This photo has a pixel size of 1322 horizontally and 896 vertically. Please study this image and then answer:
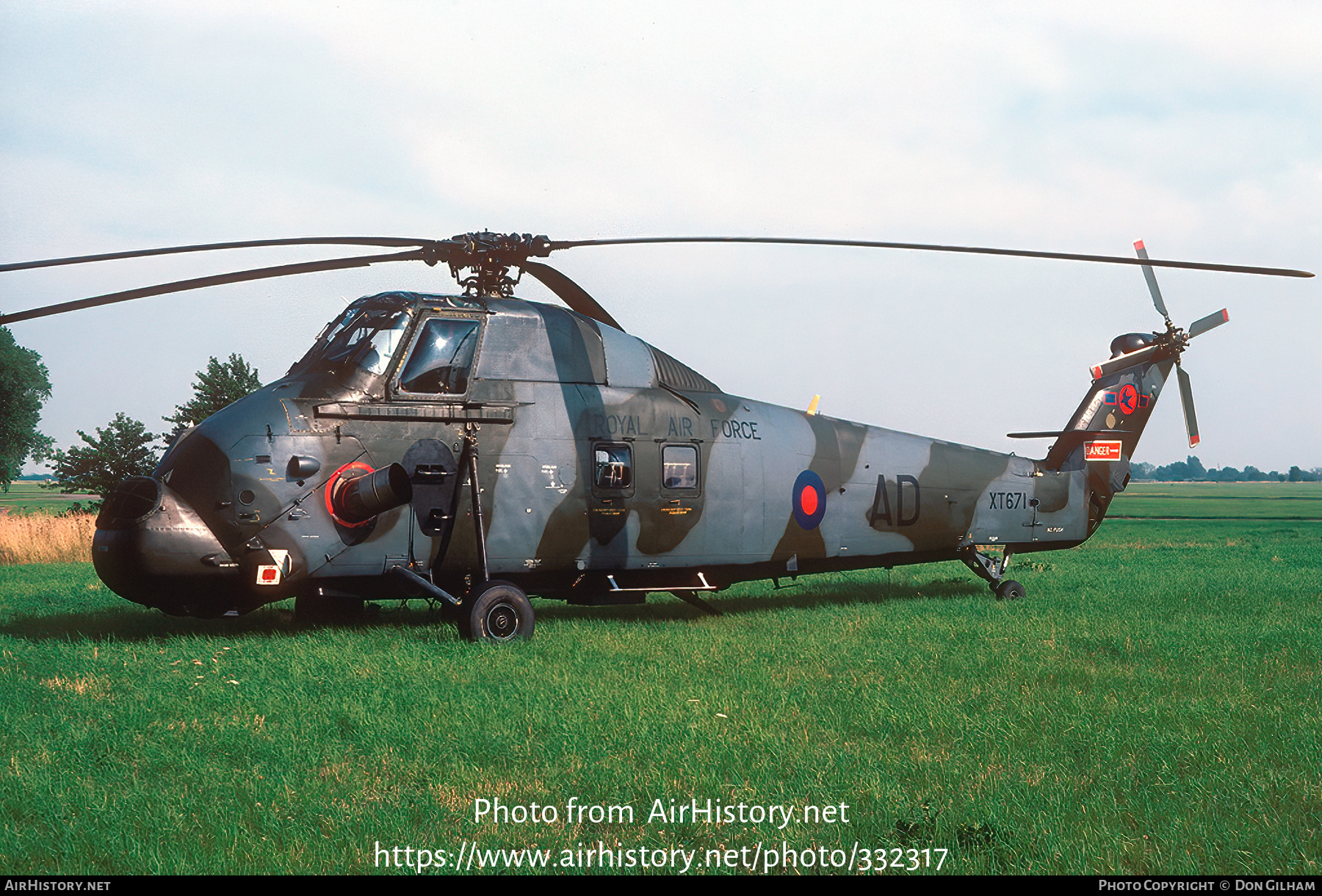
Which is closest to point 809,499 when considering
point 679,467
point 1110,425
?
point 679,467

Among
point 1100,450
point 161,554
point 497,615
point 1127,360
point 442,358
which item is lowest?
point 497,615

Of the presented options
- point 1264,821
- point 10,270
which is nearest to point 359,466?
point 10,270

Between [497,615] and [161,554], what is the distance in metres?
3.40

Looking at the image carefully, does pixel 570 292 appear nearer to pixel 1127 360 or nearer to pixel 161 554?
pixel 161 554

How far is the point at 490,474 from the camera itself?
11.5m

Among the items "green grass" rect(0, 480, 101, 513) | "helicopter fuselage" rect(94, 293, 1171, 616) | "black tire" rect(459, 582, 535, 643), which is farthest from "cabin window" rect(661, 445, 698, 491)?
"green grass" rect(0, 480, 101, 513)

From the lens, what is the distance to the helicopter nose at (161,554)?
10.0 metres

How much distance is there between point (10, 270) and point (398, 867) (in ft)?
23.5

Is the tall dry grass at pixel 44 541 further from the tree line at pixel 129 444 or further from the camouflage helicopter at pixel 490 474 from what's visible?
the camouflage helicopter at pixel 490 474

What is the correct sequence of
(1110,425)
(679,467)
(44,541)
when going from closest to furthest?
1. (679,467)
2. (1110,425)
3. (44,541)

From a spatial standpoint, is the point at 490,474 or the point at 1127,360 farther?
the point at 1127,360

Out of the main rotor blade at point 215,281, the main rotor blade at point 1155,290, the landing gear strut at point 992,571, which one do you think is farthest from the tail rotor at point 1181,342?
the main rotor blade at point 215,281

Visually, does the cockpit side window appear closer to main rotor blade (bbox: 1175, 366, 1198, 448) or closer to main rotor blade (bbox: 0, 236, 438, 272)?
main rotor blade (bbox: 0, 236, 438, 272)

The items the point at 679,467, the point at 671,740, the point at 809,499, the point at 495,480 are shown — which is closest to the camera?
the point at 671,740
